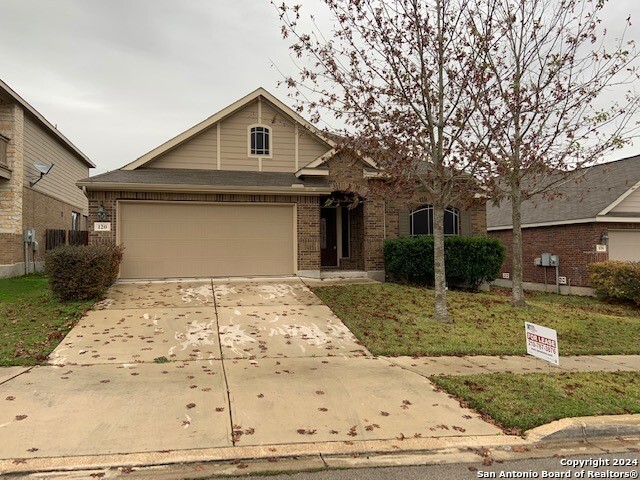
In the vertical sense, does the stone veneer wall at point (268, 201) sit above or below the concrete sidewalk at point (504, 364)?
above

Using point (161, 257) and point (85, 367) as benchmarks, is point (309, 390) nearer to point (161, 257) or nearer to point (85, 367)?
point (85, 367)

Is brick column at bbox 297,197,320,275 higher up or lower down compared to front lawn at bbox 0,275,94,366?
higher up

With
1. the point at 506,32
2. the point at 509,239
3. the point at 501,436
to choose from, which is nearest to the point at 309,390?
the point at 501,436

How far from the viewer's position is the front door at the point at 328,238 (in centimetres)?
1598

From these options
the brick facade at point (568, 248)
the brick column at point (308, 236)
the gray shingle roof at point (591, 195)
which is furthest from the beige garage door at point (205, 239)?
the brick facade at point (568, 248)

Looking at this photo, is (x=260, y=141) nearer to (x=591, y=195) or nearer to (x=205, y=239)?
(x=205, y=239)

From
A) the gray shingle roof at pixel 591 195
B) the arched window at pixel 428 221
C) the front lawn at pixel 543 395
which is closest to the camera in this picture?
the front lawn at pixel 543 395

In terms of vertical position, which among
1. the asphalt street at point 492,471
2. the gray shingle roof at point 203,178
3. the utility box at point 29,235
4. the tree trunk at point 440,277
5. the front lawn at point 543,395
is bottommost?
the asphalt street at point 492,471

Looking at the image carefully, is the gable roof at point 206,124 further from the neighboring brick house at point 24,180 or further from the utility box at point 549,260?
the utility box at point 549,260

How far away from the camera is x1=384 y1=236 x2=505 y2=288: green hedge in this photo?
44.7 feet

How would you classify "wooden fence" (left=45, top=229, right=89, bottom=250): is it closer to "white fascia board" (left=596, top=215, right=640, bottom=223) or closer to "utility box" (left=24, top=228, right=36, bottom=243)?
"utility box" (left=24, top=228, right=36, bottom=243)

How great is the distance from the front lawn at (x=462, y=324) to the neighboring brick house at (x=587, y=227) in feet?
14.1

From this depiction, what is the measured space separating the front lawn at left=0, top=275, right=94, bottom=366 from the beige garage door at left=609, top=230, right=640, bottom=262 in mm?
17246

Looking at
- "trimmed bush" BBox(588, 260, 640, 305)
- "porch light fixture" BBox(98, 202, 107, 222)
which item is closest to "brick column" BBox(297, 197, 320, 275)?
"porch light fixture" BBox(98, 202, 107, 222)
